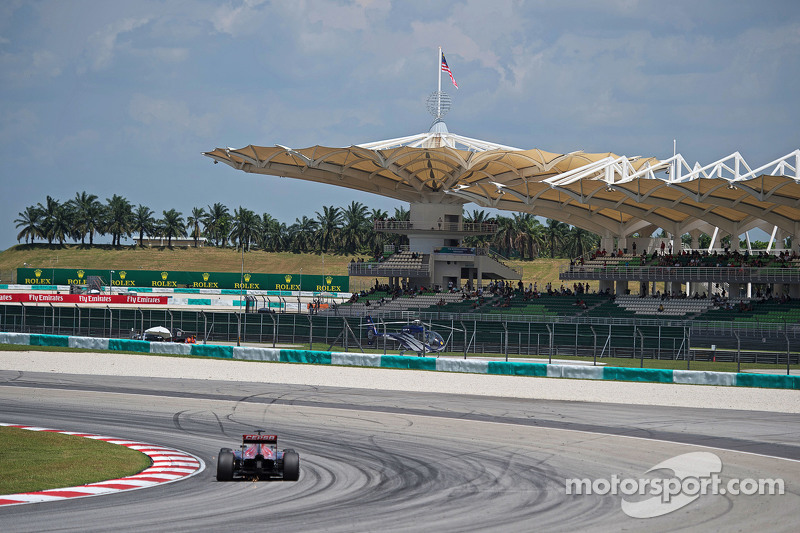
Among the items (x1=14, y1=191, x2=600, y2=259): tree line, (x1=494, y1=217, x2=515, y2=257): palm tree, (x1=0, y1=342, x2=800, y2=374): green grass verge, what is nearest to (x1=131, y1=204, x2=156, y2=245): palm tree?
(x1=14, y1=191, x2=600, y2=259): tree line

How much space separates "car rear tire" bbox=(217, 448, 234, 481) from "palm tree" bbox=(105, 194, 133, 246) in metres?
147

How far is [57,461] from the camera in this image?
51.3 ft

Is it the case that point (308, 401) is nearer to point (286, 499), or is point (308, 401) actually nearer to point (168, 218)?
point (286, 499)

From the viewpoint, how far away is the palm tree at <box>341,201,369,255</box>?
157 metres

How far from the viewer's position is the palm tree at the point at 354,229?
157m

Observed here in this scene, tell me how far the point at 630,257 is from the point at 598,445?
5130 centimetres

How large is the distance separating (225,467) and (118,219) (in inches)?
5947

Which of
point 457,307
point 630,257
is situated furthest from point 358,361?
point 630,257

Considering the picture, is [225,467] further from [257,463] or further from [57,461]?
[57,461]

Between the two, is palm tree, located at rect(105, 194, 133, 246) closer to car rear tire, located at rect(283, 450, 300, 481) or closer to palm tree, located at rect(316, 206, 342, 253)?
palm tree, located at rect(316, 206, 342, 253)

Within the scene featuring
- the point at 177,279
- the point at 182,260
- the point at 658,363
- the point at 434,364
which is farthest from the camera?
the point at 182,260

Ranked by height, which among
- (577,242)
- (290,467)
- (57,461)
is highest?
(577,242)

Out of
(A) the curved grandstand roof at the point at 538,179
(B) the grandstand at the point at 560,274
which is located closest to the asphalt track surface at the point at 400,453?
(B) the grandstand at the point at 560,274

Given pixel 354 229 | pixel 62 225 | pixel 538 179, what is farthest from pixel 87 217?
pixel 538 179
